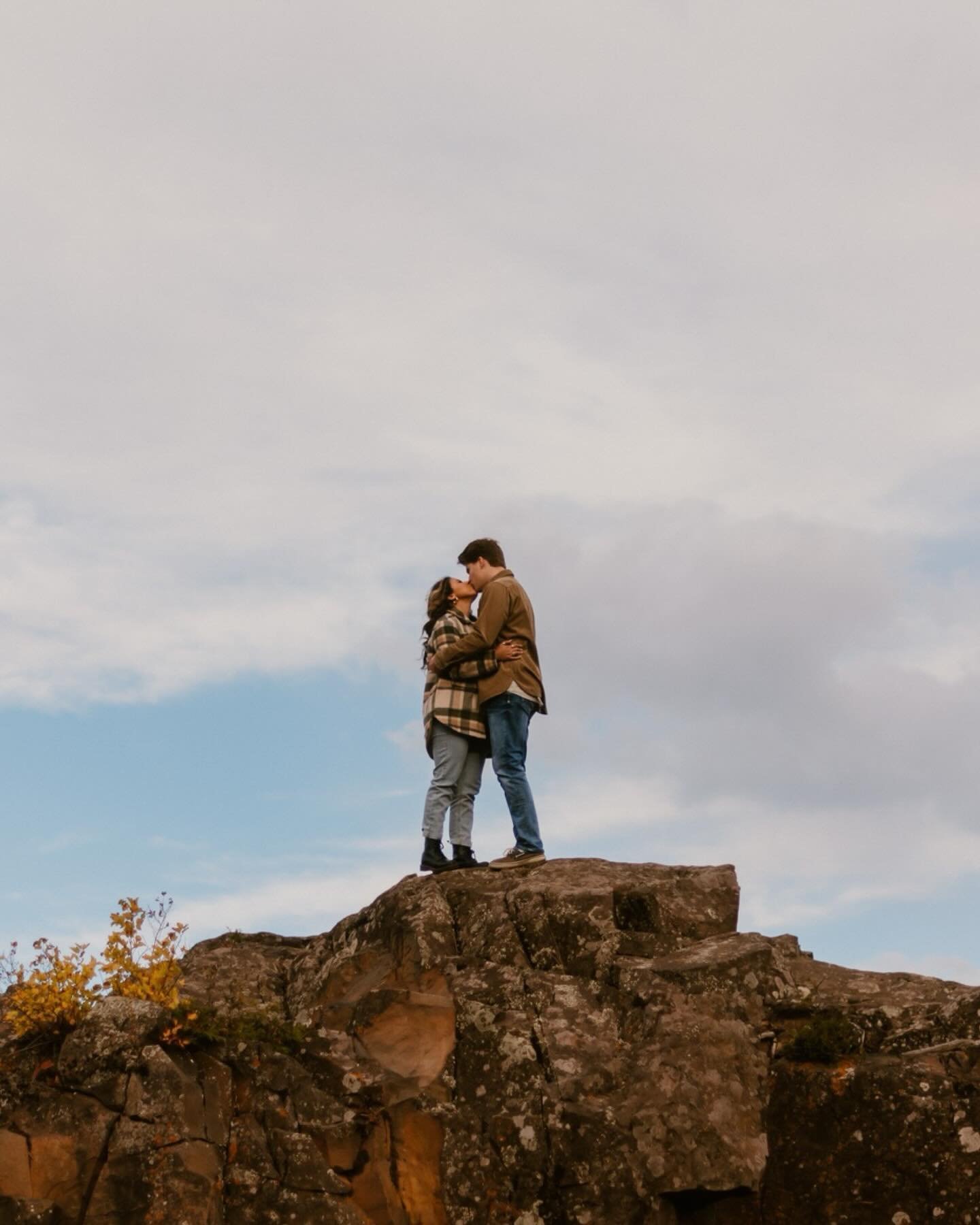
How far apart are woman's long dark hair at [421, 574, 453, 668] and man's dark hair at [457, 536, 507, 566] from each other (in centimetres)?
34

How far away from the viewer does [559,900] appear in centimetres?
1430

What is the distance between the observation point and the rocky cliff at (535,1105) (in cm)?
1130

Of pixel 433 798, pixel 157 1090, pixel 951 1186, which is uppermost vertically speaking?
pixel 433 798

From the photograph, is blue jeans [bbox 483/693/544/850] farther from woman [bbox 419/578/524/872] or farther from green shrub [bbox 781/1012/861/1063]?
green shrub [bbox 781/1012/861/1063]

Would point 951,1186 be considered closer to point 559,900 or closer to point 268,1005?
point 559,900

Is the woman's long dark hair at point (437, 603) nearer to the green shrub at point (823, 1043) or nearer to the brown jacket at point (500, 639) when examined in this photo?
the brown jacket at point (500, 639)

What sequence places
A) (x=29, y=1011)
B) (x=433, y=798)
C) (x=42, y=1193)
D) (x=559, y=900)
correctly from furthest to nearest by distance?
(x=433, y=798) → (x=559, y=900) → (x=29, y=1011) → (x=42, y=1193)

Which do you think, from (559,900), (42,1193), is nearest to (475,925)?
(559,900)

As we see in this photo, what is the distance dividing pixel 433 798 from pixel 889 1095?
5575 millimetres

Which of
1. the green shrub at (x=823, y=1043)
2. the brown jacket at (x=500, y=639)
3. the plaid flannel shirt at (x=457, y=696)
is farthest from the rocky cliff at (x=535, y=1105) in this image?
the brown jacket at (x=500, y=639)

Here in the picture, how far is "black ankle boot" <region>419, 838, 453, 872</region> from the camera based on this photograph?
609 inches

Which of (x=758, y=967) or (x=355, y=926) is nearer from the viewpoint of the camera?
(x=758, y=967)

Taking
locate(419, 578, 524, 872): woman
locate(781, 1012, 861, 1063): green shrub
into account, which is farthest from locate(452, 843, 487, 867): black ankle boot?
locate(781, 1012, 861, 1063): green shrub

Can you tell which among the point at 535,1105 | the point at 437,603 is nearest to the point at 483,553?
the point at 437,603
